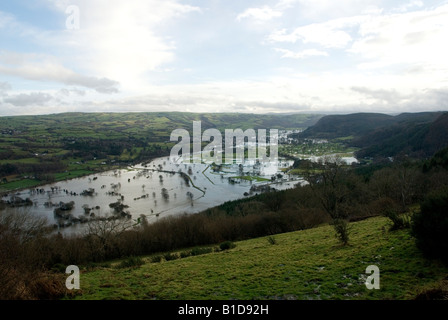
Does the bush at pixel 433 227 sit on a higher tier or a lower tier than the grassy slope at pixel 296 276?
higher
